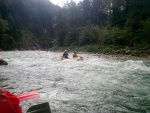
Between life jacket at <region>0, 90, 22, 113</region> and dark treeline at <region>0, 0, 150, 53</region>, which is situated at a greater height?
dark treeline at <region>0, 0, 150, 53</region>

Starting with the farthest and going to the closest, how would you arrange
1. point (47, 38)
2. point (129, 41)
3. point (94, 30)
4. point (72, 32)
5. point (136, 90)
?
1. point (47, 38)
2. point (72, 32)
3. point (94, 30)
4. point (129, 41)
5. point (136, 90)

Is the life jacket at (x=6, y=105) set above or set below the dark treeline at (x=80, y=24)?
below

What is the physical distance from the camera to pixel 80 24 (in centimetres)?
5912

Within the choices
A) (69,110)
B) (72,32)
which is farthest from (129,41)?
(69,110)

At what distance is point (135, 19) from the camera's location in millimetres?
32188

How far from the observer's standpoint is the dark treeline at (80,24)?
105ft

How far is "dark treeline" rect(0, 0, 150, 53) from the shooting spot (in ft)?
105

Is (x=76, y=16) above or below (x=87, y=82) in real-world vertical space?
above

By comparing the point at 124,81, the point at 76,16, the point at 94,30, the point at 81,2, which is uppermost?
the point at 81,2

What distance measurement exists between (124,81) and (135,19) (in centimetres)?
2480

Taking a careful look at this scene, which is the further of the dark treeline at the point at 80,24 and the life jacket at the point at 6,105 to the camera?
the dark treeline at the point at 80,24

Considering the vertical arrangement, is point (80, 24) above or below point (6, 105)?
above

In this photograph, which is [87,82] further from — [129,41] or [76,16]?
[76,16]

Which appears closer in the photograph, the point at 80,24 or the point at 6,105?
the point at 6,105
